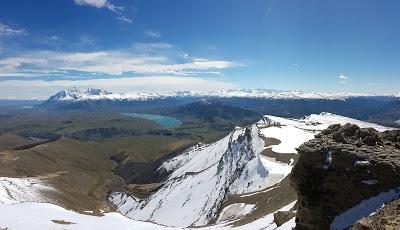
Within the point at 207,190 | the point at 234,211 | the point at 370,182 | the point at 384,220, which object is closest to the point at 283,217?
the point at 370,182

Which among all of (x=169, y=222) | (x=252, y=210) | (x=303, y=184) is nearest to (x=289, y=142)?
(x=169, y=222)

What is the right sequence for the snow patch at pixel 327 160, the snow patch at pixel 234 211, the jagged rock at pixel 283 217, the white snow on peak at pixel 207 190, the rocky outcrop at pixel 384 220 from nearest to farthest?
the rocky outcrop at pixel 384 220 → the snow patch at pixel 327 160 → the jagged rock at pixel 283 217 → the snow patch at pixel 234 211 → the white snow on peak at pixel 207 190

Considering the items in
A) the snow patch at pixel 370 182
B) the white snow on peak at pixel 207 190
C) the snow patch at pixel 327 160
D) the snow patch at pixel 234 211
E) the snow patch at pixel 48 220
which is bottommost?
the white snow on peak at pixel 207 190

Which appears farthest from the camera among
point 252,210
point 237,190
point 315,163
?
point 237,190

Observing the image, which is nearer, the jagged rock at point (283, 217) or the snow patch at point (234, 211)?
the jagged rock at point (283, 217)

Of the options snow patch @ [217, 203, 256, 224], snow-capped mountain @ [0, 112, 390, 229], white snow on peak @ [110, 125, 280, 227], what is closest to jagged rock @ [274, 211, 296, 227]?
snow-capped mountain @ [0, 112, 390, 229]

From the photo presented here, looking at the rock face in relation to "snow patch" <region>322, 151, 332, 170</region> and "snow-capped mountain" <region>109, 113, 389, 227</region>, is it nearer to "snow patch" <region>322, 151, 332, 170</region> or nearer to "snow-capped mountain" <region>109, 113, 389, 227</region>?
"snow patch" <region>322, 151, 332, 170</region>

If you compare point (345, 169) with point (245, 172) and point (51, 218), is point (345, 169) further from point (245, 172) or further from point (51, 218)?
point (245, 172)

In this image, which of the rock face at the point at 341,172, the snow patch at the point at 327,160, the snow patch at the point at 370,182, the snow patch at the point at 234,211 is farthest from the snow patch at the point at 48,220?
the snow patch at the point at 370,182

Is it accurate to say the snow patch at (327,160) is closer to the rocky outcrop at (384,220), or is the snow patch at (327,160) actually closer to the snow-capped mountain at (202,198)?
the rocky outcrop at (384,220)
